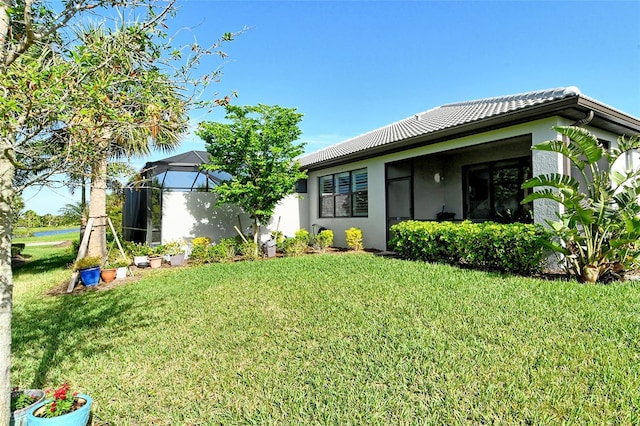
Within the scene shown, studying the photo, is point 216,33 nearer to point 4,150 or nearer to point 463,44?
point 4,150

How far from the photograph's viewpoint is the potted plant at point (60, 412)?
2.27 metres

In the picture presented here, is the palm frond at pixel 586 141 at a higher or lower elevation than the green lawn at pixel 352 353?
higher

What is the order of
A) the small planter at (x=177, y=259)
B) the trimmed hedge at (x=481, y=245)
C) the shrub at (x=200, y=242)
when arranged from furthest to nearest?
1. the shrub at (x=200, y=242)
2. the small planter at (x=177, y=259)
3. the trimmed hedge at (x=481, y=245)

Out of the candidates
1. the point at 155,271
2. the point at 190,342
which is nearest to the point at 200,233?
the point at 155,271

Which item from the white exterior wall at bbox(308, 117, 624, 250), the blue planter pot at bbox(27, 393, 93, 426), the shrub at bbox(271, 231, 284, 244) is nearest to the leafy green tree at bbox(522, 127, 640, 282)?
the white exterior wall at bbox(308, 117, 624, 250)

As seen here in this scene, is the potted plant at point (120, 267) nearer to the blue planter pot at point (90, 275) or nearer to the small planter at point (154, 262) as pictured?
the blue planter pot at point (90, 275)

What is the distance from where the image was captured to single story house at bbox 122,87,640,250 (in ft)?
23.9

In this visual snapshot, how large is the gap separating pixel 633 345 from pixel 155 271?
33.6ft

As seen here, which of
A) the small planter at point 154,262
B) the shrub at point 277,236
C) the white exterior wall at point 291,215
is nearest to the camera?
the small planter at point 154,262

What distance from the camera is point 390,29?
441 inches

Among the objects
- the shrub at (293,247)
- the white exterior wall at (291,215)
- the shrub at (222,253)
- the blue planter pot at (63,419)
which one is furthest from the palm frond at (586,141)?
the white exterior wall at (291,215)

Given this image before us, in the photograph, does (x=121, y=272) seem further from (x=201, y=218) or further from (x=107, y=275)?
(x=201, y=218)

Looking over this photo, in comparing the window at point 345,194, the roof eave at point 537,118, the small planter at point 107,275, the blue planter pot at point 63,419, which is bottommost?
the blue planter pot at point 63,419

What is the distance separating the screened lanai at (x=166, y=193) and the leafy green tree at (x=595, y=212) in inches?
436
